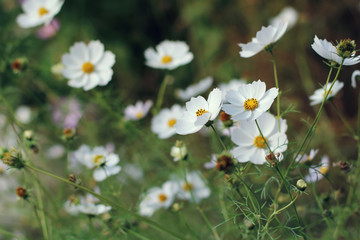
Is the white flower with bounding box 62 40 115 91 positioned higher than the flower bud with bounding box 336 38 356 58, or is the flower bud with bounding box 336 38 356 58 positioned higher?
the white flower with bounding box 62 40 115 91

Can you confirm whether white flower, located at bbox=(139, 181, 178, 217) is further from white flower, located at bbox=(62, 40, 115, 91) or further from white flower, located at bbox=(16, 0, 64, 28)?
white flower, located at bbox=(16, 0, 64, 28)

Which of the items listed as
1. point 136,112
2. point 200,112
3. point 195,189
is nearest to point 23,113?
point 136,112

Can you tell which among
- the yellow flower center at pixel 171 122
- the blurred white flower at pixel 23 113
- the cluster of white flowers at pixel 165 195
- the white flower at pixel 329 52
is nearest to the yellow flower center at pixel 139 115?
the yellow flower center at pixel 171 122

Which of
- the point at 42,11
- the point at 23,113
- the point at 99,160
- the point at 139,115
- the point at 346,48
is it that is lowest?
the point at 346,48

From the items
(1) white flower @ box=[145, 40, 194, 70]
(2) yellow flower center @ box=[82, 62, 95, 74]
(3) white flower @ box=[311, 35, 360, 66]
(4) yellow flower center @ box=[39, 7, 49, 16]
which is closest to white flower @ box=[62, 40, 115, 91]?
(2) yellow flower center @ box=[82, 62, 95, 74]

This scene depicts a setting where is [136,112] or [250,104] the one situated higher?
[136,112]

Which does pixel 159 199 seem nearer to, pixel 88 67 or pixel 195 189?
pixel 195 189
